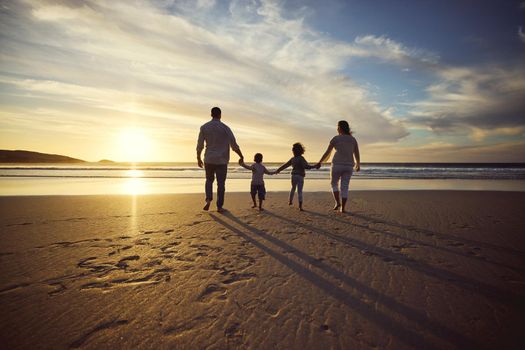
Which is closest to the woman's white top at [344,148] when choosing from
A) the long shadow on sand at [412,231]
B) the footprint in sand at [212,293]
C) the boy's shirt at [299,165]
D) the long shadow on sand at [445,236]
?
the boy's shirt at [299,165]

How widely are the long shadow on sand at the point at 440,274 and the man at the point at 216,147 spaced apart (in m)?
3.39

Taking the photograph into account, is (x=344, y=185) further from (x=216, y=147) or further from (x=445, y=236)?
(x=216, y=147)

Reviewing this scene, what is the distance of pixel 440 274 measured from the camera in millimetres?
2953

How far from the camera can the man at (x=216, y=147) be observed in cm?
682

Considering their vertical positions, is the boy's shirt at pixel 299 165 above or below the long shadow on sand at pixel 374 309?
above

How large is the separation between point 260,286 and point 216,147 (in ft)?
15.6

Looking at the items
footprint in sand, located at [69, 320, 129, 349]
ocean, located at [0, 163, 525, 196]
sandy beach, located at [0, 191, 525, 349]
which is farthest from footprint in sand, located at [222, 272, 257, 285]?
ocean, located at [0, 163, 525, 196]

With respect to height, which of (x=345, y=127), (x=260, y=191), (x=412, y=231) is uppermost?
(x=345, y=127)

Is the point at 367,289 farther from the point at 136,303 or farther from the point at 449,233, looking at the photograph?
the point at 449,233

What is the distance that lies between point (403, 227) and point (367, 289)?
310 centimetres

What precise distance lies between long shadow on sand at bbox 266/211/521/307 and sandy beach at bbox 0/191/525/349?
0.06ft

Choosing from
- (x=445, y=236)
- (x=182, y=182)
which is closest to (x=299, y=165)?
(x=445, y=236)

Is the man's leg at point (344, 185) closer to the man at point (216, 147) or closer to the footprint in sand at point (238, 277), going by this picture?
the man at point (216, 147)

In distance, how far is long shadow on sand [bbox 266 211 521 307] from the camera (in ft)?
8.09
